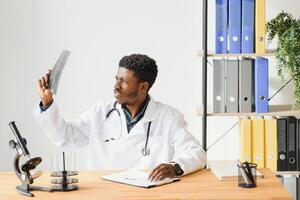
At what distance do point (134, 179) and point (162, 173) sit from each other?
0.13m

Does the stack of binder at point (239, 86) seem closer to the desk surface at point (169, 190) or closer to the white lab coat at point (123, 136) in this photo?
the white lab coat at point (123, 136)

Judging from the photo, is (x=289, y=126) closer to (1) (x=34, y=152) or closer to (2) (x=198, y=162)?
(2) (x=198, y=162)

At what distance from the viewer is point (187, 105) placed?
173 inches

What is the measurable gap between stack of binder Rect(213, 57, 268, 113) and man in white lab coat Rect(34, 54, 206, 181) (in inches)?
28.9

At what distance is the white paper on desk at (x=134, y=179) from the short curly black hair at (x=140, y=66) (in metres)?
0.61

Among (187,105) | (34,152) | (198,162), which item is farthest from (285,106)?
(34,152)

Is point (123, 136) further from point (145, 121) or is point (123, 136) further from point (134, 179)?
point (134, 179)

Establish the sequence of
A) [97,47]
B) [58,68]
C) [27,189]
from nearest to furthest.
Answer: [27,189] < [58,68] < [97,47]

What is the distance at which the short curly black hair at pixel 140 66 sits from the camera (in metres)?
3.23

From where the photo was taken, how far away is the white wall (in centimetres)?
434

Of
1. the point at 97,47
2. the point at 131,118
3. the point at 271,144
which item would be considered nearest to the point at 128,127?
the point at 131,118

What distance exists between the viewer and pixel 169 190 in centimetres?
252

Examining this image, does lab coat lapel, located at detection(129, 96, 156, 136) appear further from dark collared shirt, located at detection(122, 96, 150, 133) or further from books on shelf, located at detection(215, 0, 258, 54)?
books on shelf, located at detection(215, 0, 258, 54)

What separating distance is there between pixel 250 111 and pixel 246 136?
0.16 meters
